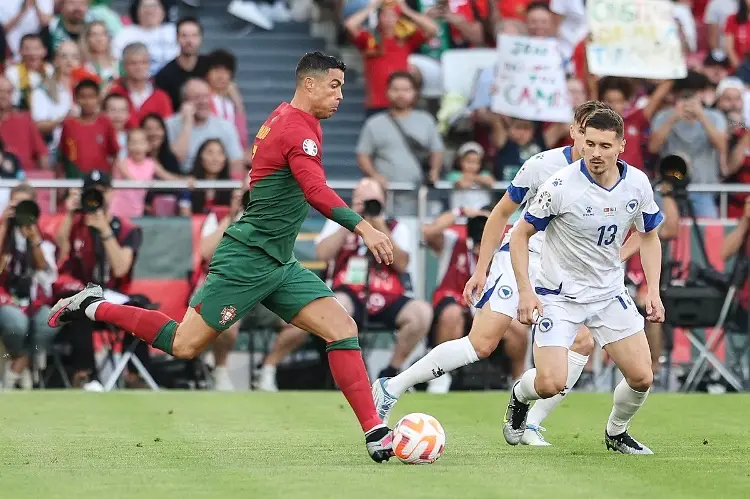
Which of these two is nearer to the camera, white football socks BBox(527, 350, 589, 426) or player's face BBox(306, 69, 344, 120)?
player's face BBox(306, 69, 344, 120)

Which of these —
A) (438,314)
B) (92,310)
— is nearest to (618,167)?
(92,310)

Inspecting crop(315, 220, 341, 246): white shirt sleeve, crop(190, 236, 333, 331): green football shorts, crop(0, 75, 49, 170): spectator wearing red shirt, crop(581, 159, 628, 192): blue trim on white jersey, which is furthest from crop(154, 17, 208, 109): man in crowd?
crop(581, 159, 628, 192): blue trim on white jersey

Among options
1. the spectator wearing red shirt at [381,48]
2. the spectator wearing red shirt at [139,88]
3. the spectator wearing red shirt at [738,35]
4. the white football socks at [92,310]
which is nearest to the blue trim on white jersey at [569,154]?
the white football socks at [92,310]

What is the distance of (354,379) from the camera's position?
9133 mm

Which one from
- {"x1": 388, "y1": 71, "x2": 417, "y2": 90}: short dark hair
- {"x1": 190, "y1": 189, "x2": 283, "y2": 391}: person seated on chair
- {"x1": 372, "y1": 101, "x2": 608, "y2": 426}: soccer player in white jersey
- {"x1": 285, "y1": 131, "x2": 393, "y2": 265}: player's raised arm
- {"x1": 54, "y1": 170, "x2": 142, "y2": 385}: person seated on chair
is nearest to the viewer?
{"x1": 285, "y1": 131, "x2": 393, "y2": 265}: player's raised arm

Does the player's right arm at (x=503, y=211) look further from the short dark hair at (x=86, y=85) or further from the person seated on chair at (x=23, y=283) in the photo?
the short dark hair at (x=86, y=85)

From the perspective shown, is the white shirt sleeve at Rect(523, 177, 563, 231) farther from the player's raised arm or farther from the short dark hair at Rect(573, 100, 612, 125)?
the player's raised arm

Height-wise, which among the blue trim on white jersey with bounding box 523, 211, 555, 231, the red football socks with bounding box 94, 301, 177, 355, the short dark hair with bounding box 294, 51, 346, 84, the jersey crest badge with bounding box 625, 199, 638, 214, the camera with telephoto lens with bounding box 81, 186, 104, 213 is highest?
the short dark hair with bounding box 294, 51, 346, 84

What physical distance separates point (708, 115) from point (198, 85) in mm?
5875

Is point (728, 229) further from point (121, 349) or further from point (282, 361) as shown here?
point (121, 349)

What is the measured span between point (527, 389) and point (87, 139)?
27.8ft

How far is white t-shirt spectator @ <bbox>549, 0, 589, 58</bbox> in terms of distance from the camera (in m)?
20.0

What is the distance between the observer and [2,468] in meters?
8.87

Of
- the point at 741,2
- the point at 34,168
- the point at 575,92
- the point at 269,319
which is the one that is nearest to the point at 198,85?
the point at 34,168
